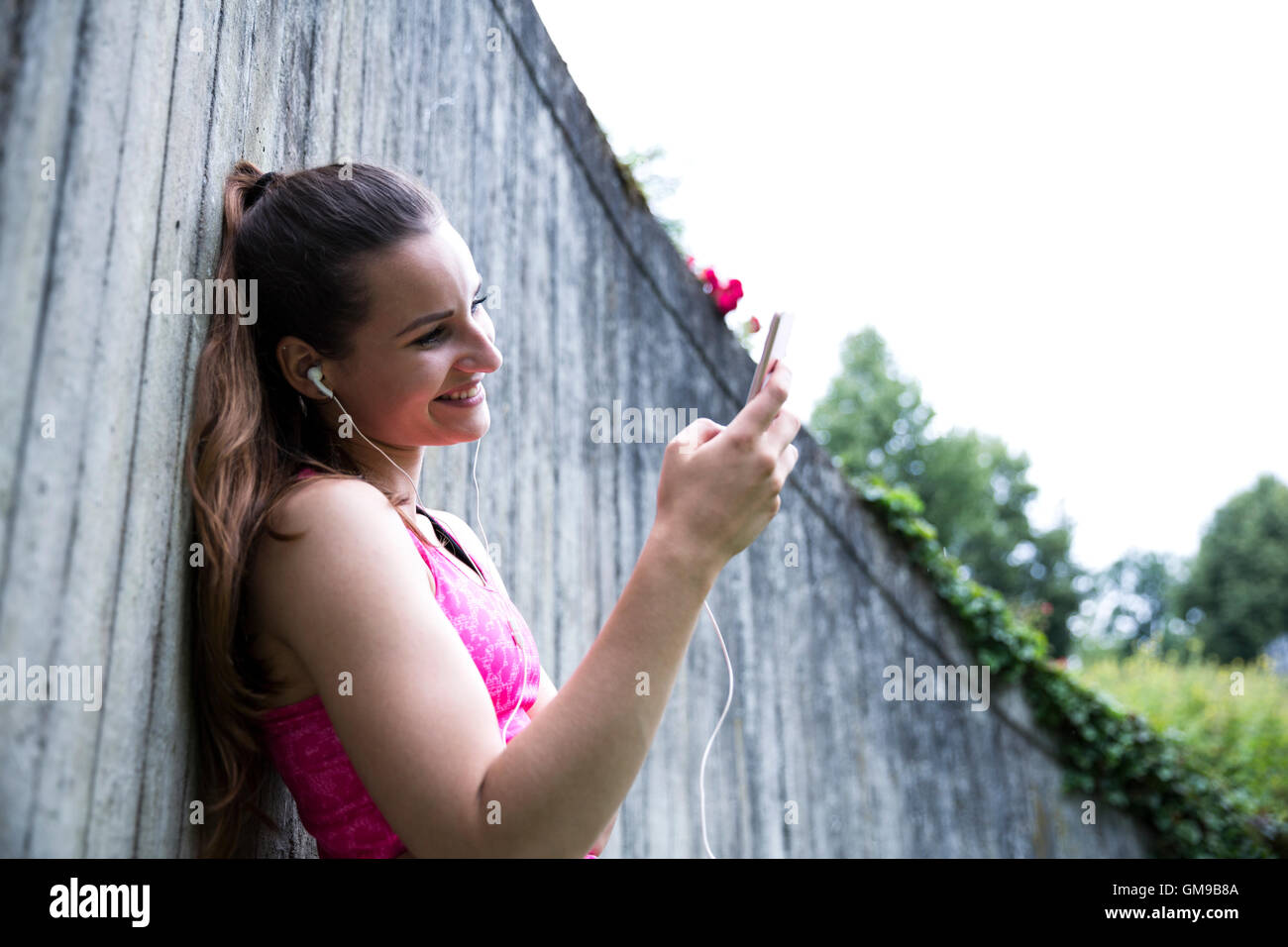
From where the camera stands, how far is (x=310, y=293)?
1538mm

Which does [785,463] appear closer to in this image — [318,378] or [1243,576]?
[318,378]

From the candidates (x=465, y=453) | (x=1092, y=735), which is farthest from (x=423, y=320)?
(x=1092, y=735)

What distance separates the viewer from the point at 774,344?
146cm

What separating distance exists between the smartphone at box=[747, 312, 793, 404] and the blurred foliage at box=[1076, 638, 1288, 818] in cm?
690

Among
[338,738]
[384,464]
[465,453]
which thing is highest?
[465,453]

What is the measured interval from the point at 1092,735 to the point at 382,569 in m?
5.72

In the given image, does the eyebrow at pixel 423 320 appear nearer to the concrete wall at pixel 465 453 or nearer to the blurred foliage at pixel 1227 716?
the concrete wall at pixel 465 453

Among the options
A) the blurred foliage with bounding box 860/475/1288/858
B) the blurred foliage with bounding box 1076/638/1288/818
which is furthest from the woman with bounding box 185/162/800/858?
the blurred foliage with bounding box 1076/638/1288/818

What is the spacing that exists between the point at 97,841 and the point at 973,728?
5172 millimetres

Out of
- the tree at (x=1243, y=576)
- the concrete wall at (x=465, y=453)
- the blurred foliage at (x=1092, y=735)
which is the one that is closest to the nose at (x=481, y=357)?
the concrete wall at (x=465, y=453)

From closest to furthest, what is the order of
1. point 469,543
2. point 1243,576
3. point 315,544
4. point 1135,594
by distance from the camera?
point 315,544
point 469,543
point 1243,576
point 1135,594

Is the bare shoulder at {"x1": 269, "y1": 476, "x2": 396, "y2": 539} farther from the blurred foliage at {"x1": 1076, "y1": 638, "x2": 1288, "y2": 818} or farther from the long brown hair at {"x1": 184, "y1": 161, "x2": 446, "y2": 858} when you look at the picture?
the blurred foliage at {"x1": 1076, "y1": 638, "x2": 1288, "y2": 818}

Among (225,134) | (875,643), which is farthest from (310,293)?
(875,643)

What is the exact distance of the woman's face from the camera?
1.53 m
